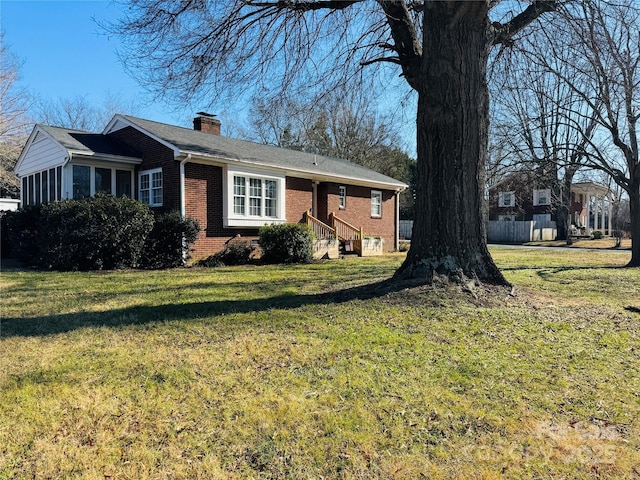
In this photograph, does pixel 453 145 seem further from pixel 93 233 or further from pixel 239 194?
pixel 239 194

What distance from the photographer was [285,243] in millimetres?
13945

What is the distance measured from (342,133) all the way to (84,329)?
107 ft

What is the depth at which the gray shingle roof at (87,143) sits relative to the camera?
13484mm

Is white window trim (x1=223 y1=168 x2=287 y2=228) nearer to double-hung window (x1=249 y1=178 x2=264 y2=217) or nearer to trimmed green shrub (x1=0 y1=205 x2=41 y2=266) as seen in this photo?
double-hung window (x1=249 y1=178 x2=264 y2=217)

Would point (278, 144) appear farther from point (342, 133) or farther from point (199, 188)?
point (199, 188)

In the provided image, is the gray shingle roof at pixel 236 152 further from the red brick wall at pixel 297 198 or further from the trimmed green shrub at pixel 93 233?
the trimmed green shrub at pixel 93 233

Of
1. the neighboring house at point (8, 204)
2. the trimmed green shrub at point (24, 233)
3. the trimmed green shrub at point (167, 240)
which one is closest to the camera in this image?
the trimmed green shrub at point (167, 240)

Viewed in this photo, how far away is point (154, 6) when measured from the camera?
8156 mm

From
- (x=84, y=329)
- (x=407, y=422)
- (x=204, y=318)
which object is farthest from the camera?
(x=204, y=318)

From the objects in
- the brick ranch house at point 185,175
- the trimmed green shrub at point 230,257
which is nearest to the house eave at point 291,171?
the brick ranch house at point 185,175

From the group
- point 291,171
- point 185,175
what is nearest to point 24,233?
point 185,175

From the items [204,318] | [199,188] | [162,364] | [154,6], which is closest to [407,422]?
[162,364]

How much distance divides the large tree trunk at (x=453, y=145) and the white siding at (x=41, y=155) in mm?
11583

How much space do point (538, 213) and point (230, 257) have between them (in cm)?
3808
